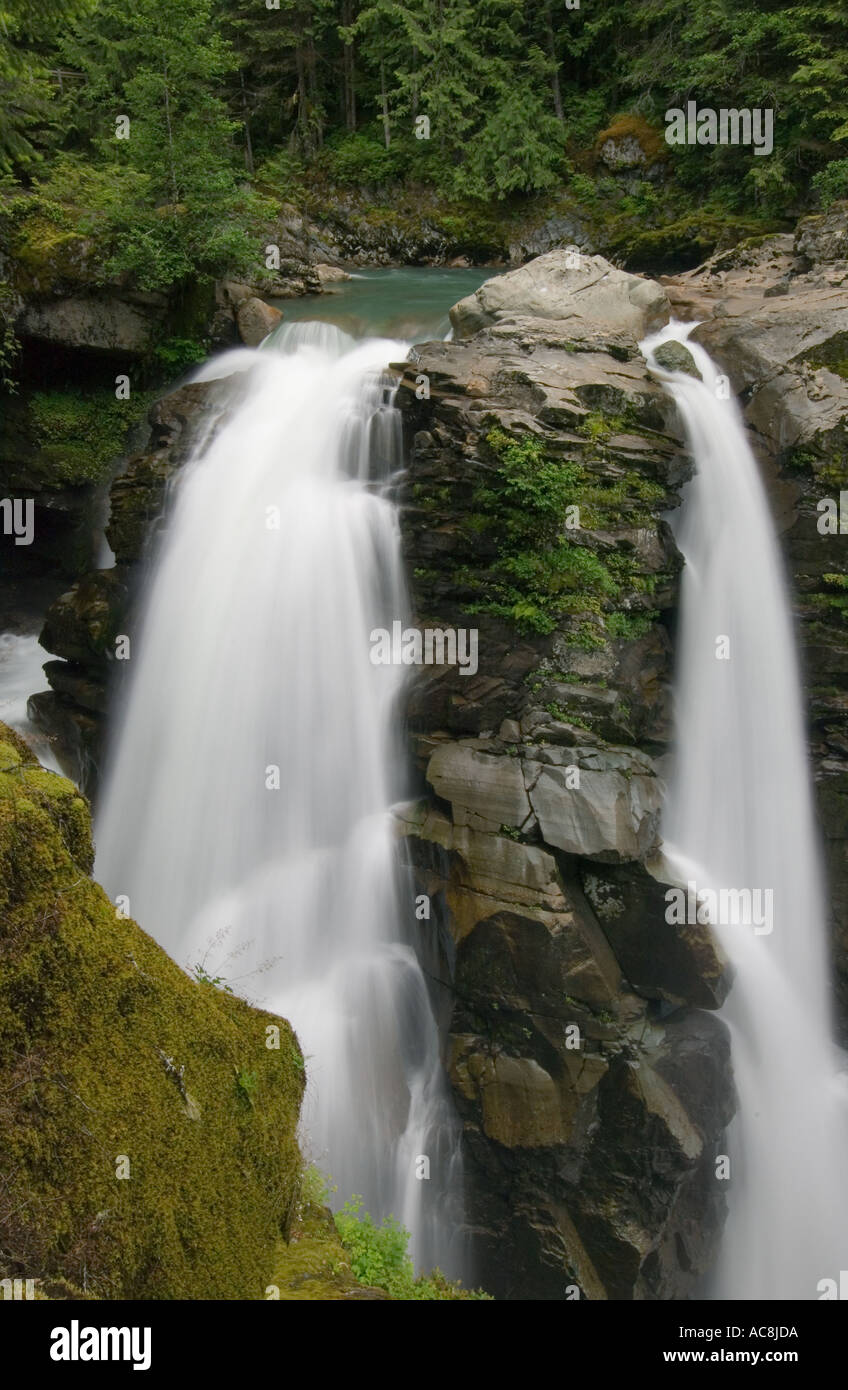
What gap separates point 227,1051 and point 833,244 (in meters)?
14.2

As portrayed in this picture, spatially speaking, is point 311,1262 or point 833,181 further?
point 833,181

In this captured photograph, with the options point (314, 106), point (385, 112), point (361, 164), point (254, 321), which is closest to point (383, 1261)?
point (254, 321)

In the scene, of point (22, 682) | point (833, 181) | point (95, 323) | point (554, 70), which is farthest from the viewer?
point (554, 70)

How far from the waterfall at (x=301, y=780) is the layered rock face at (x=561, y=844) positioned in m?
0.46

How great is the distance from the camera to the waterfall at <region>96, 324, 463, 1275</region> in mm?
7988

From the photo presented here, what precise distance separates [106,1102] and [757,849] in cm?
793

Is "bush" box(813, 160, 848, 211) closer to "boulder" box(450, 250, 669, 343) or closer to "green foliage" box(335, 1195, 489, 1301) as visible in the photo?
"boulder" box(450, 250, 669, 343)

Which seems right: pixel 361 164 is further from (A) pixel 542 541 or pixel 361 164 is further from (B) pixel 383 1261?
(B) pixel 383 1261

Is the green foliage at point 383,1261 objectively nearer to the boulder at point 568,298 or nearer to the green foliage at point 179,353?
the boulder at point 568,298

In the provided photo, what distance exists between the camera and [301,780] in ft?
30.0

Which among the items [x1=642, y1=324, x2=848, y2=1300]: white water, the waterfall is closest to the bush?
[x1=642, y1=324, x2=848, y2=1300]: white water

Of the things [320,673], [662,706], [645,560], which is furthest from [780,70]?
[320,673]

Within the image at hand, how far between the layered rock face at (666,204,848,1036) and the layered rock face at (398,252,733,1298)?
1.40 metres

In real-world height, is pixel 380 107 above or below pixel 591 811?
above
